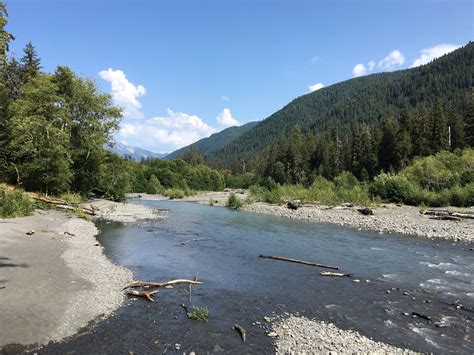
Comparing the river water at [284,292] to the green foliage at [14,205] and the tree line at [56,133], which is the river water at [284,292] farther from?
the tree line at [56,133]

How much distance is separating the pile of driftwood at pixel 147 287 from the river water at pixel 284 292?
14.7 inches

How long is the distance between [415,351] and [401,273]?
25.9ft

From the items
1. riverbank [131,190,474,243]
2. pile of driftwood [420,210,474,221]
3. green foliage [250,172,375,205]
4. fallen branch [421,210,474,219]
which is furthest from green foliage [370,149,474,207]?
pile of driftwood [420,210,474,221]

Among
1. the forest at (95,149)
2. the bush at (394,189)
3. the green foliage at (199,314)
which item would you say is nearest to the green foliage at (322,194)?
the forest at (95,149)

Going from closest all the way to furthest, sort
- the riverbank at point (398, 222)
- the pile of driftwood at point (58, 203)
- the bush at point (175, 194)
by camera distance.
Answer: the riverbank at point (398, 222) < the pile of driftwood at point (58, 203) < the bush at point (175, 194)

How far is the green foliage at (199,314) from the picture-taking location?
10.2 metres

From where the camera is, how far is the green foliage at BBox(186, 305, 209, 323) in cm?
1024

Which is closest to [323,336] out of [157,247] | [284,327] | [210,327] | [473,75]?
[284,327]

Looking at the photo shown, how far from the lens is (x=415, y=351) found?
28.0ft

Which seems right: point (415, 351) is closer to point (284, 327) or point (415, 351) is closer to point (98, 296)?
point (284, 327)

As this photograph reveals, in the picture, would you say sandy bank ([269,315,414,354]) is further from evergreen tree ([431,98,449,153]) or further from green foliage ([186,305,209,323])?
evergreen tree ([431,98,449,153])

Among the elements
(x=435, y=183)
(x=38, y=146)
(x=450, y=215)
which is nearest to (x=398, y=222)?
(x=450, y=215)

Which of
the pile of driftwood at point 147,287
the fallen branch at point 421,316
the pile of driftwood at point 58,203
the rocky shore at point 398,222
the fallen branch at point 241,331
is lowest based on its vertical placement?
the fallen branch at point 241,331

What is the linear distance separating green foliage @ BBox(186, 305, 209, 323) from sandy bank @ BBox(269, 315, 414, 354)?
2086 millimetres
